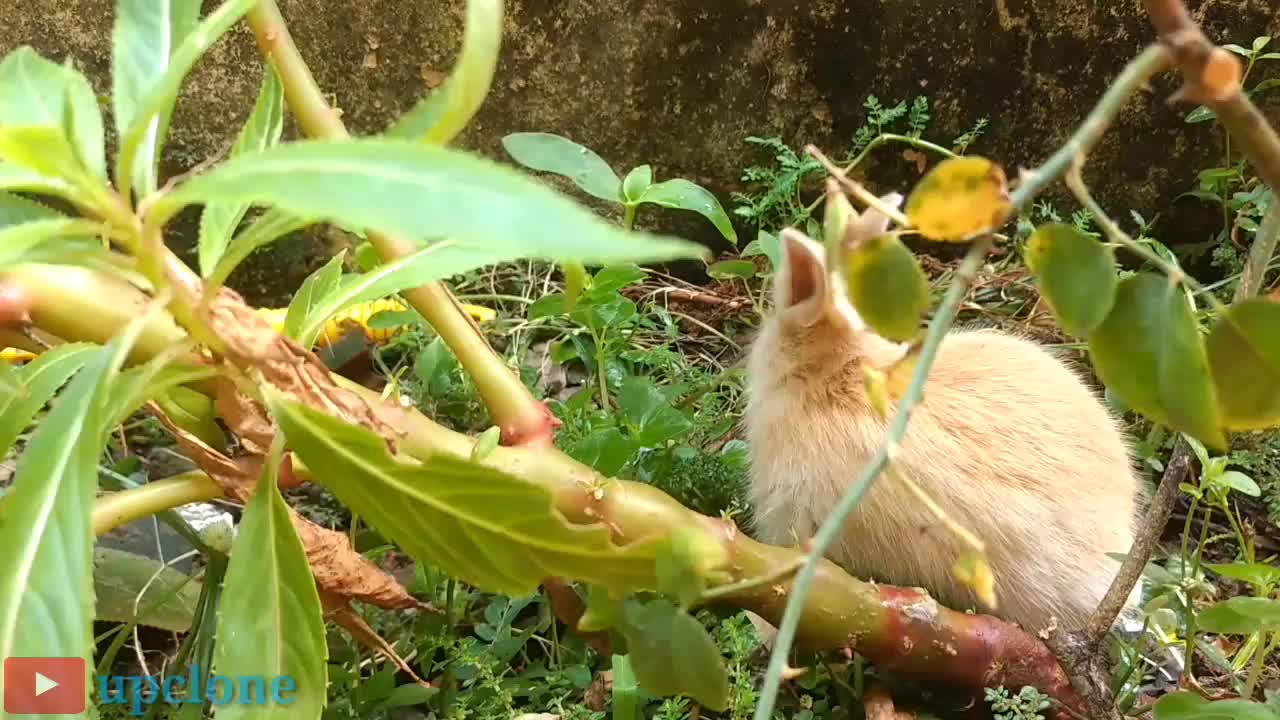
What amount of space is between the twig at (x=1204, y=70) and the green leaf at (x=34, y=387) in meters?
0.60

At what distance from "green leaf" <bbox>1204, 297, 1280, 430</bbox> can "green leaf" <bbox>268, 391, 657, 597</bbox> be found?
281mm

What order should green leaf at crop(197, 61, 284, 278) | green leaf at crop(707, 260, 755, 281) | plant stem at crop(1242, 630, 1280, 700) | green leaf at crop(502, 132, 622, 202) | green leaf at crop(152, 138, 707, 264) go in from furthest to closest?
green leaf at crop(707, 260, 755, 281) → green leaf at crop(502, 132, 622, 202) → plant stem at crop(1242, 630, 1280, 700) → green leaf at crop(197, 61, 284, 278) → green leaf at crop(152, 138, 707, 264)

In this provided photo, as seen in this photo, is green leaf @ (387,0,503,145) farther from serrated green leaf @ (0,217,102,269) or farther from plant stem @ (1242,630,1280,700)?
plant stem @ (1242,630,1280,700)

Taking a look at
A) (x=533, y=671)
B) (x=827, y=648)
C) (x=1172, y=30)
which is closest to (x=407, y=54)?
(x=533, y=671)

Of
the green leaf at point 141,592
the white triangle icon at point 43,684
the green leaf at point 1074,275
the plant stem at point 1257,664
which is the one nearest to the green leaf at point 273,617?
the white triangle icon at point 43,684

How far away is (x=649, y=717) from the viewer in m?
0.81

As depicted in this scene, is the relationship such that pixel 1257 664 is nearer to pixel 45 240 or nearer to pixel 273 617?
pixel 273 617

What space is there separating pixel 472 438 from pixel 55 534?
28 centimetres

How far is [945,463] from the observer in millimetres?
838

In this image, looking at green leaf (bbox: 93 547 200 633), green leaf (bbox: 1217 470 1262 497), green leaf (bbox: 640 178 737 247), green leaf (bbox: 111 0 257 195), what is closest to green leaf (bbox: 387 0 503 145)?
green leaf (bbox: 111 0 257 195)

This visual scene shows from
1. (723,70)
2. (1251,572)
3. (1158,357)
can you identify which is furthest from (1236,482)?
(723,70)

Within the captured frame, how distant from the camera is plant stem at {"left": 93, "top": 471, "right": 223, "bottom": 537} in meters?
0.63

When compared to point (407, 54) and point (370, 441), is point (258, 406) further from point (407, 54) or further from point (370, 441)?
point (407, 54)

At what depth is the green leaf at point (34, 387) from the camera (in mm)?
582
